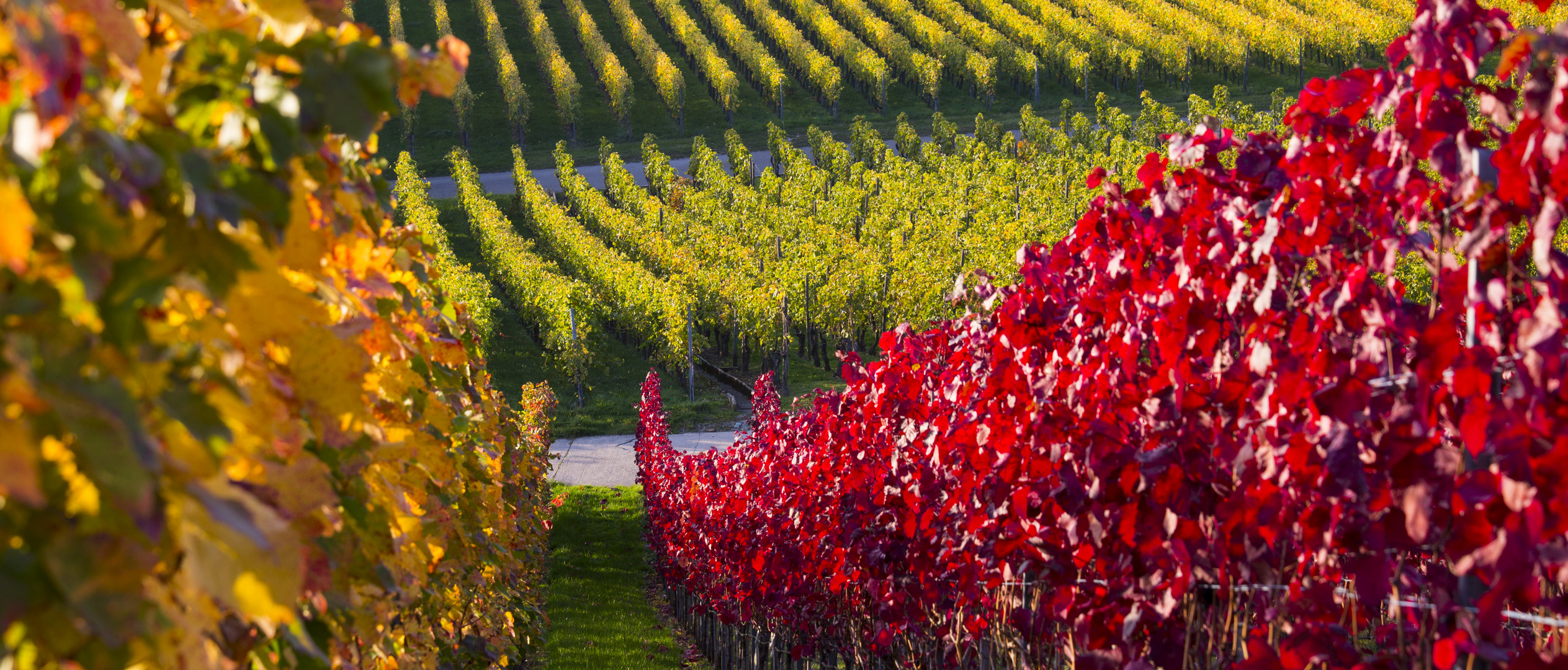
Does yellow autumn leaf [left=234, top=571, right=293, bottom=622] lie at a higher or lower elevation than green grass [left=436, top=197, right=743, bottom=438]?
higher

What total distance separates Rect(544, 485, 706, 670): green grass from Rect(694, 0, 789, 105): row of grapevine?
4050cm

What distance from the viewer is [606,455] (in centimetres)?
2150

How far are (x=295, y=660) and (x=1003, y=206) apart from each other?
2993 centimetres

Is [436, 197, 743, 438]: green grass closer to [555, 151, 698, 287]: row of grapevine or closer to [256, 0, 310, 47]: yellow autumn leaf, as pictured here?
[555, 151, 698, 287]: row of grapevine

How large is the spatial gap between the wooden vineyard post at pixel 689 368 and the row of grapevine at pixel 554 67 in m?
30.8

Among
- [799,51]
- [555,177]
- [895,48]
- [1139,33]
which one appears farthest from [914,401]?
[1139,33]

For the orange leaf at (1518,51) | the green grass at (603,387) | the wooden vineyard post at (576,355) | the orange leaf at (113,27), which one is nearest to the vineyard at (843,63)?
the green grass at (603,387)

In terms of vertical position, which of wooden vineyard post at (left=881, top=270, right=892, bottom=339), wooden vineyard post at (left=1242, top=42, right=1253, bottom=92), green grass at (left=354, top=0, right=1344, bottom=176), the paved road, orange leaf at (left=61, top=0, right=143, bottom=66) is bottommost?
the paved road

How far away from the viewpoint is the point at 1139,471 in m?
2.11

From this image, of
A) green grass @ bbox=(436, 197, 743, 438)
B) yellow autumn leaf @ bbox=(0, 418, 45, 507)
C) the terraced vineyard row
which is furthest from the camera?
the terraced vineyard row

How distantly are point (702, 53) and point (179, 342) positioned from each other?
6045 cm

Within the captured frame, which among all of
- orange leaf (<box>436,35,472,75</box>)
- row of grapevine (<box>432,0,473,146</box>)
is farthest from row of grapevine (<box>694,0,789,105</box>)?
orange leaf (<box>436,35,472,75</box>)

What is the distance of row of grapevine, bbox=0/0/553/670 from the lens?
2.90 feet

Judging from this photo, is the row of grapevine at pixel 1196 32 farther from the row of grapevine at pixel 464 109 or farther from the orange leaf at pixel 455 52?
the orange leaf at pixel 455 52
